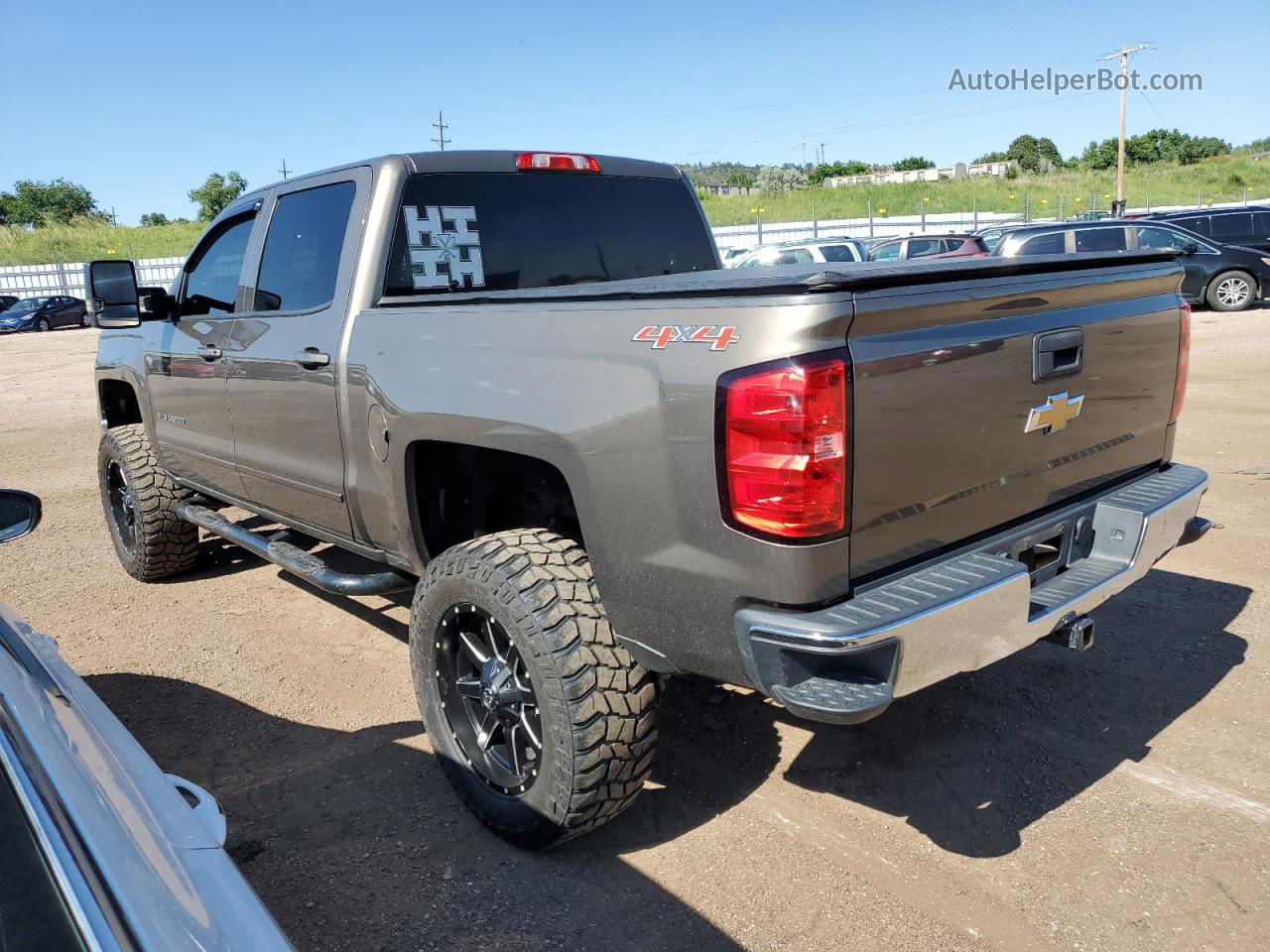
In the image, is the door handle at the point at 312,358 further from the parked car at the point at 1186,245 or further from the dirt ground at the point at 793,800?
the parked car at the point at 1186,245

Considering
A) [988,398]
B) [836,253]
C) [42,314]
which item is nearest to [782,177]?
[42,314]

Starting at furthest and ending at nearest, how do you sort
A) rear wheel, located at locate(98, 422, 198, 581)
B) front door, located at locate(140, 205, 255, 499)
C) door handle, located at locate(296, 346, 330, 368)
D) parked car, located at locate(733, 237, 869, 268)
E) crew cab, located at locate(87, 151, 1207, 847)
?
parked car, located at locate(733, 237, 869, 268) → rear wheel, located at locate(98, 422, 198, 581) → front door, located at locate(140, 205, 255, 499) → door handle, located at locate(296, 346, 330, 368) → crew cab, located at locate(87, 151, 1207, 847)

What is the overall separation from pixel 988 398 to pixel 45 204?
95115mm

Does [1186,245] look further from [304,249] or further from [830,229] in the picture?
[830,229]

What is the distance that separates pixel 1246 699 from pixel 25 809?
3.92 m

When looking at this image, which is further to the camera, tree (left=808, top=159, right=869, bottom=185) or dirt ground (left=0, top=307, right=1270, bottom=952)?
tree (left=808, top=159, right=869, bottom=185)

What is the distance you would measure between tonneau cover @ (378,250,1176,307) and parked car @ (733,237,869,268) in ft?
44.7

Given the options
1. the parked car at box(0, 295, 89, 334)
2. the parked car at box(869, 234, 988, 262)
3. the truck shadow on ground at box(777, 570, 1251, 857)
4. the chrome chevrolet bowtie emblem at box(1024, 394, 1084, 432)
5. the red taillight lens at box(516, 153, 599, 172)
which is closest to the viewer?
the chrome chevrolet bowtie emblem at box(1024, 394, 1084, 432)

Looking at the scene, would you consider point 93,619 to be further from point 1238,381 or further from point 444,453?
point 1238,381

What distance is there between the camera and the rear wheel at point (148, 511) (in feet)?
17.5

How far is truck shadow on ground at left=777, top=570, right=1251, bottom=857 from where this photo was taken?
3068mm

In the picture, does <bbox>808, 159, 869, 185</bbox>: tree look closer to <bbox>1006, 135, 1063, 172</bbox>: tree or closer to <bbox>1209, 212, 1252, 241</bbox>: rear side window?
<bbox>1006, 135, 1063, 172</bbox>: tree

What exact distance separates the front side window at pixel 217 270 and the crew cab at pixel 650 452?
29 centimetres

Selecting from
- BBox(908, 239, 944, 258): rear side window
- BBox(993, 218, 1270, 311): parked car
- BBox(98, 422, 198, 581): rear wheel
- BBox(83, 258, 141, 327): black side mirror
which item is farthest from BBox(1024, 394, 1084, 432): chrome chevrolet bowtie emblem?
BBox(908, 239, 944, 258): rear side window
